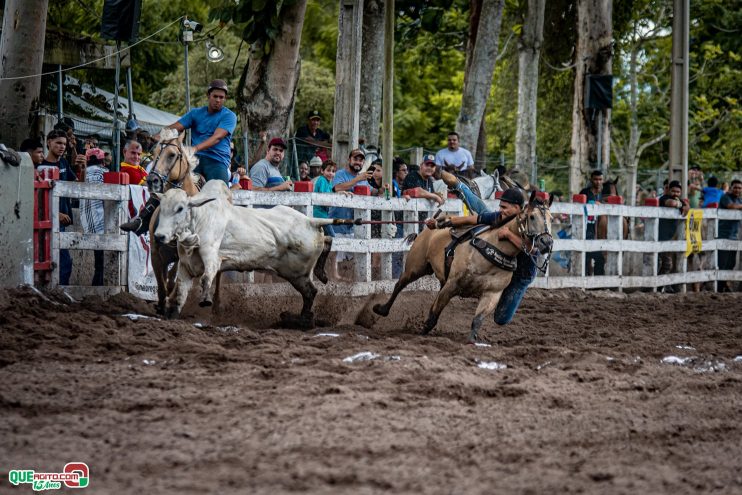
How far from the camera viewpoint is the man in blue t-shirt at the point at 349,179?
14648 millimetres

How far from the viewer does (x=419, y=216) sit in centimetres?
1581

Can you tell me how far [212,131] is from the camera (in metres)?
11.0

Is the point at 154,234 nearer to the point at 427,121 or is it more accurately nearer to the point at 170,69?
the point at 170,69

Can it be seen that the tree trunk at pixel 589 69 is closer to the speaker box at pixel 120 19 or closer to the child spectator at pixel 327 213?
the child spectator at pixel 327 213

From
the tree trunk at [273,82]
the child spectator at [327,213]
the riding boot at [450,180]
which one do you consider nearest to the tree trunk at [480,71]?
the tree trunk at [273,82]

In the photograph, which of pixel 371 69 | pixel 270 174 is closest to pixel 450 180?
pixel 270 174

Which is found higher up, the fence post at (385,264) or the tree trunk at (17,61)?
the tree trunk at (17,61)

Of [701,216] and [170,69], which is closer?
[701,216]

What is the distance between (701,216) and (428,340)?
12.0 m

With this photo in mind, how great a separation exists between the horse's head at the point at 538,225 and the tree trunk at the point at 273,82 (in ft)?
23.4

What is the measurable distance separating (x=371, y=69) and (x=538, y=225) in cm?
1054

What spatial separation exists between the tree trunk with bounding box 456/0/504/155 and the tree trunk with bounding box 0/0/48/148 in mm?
10894

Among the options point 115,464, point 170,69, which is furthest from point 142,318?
point 170,69

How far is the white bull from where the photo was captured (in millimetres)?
9883
